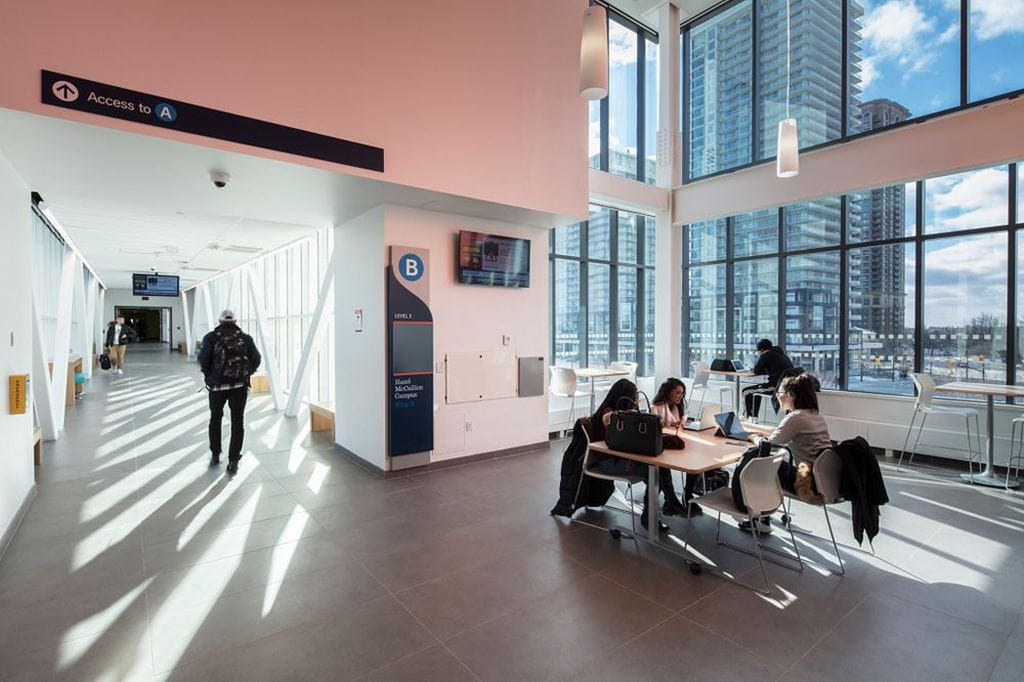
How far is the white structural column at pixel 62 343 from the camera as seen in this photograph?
719 cm

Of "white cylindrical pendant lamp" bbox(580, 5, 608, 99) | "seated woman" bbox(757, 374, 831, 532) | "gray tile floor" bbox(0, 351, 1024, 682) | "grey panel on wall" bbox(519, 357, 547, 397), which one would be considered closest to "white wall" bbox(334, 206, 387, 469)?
"gray tile floor" bbox(0, 351, 1024, 682)

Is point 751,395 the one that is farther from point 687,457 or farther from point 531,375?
point 687,457

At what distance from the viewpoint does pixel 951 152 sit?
5.70 meters

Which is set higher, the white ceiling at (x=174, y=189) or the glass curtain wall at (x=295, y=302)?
the white ceiling at (x=174, y=189)

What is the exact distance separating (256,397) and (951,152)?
482 inches

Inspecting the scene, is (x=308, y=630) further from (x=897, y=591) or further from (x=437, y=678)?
(x=897, y=591)

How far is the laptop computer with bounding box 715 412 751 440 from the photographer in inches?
155

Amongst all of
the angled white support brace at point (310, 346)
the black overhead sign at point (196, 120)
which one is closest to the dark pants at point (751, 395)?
the black overhead sign at point (196, 120)

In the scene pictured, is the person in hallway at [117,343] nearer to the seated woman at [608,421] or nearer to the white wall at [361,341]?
the white wall at [361,341]

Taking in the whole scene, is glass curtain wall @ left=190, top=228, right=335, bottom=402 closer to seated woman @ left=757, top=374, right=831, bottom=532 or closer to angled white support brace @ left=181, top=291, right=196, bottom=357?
seated woman @ left=757, top=374, right=831, bottom=532

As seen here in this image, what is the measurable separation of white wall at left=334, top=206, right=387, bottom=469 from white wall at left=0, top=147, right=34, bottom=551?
9.06ft

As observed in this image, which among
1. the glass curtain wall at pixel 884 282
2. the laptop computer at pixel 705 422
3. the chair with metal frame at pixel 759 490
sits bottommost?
the chair with metal frame at pixel 759 490

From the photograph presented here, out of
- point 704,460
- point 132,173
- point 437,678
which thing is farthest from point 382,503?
point 132,173

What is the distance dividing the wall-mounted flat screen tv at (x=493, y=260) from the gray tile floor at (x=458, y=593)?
2347 mm
